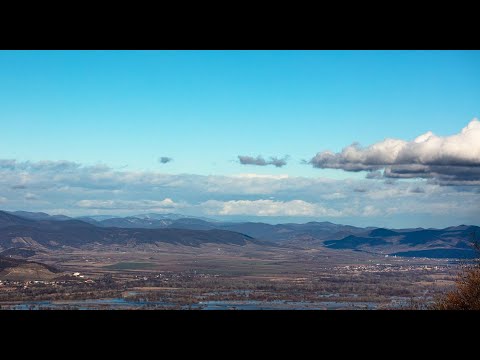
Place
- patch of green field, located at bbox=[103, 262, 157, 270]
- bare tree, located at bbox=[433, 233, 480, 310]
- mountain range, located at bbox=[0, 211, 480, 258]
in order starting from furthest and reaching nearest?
mountain range, located at bbox=[0, 211, 480, 258]
patch of green field, located at bbox=[103, 262, 157, 270]
bare tree, located at bbox=[433, 233, 480, 310]

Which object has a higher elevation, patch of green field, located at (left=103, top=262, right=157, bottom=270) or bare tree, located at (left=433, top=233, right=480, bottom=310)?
bare tree, located at (left=433, top=233, right=480, bottom=310)

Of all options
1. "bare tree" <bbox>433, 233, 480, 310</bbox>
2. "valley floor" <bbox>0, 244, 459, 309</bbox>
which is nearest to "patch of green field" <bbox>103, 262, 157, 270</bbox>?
"valley floor" <bbox>0, 244, 459, 309</bbox>

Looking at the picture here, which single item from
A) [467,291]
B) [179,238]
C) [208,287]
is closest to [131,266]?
[208,287]

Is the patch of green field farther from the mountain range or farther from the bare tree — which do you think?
the bare tree

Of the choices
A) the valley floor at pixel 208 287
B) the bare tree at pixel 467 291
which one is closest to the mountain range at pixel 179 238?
the valley floor at pixel 208 287

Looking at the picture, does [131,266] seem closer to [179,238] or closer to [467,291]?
[179,238]

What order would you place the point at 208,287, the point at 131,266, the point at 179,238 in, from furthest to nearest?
the point at 179,238
the point at 131,266
the point at 208,287
